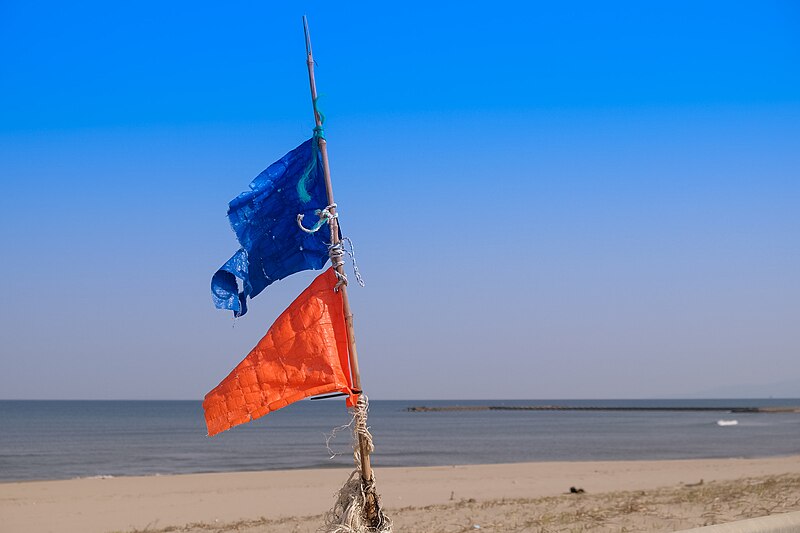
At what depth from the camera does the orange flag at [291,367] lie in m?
5.96

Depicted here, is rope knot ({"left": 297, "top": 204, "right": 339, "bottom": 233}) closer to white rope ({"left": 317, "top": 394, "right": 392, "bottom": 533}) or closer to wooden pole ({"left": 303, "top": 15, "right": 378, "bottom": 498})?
wooden pole ({"left": 303, "top": 15, "right": 378, "bottom": 498})

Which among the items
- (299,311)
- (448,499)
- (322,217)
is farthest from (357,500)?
(448,499)

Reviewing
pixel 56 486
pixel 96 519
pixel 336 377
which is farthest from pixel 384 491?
pixel 336 377

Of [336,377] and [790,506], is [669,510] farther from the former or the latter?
[336,377]

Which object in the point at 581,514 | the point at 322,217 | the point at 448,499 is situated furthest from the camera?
the point at 448,499

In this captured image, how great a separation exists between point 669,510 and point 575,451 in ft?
85.2

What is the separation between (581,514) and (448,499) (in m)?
5.72

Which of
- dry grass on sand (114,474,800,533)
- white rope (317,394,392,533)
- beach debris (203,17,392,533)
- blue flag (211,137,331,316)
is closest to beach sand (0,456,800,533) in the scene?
dry grass on sand (114,474,800,533)

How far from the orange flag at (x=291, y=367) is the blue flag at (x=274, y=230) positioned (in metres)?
0.38

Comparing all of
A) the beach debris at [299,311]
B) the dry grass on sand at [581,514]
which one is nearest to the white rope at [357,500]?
the beach debris at [299,311]

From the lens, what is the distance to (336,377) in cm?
600

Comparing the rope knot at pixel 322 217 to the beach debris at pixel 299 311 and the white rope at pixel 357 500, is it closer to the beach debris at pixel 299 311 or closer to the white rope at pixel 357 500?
the beach debris at pixel 299 311

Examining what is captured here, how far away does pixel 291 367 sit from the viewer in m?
6.07

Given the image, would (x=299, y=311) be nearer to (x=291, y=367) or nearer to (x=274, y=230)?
(x=291, y=367)
